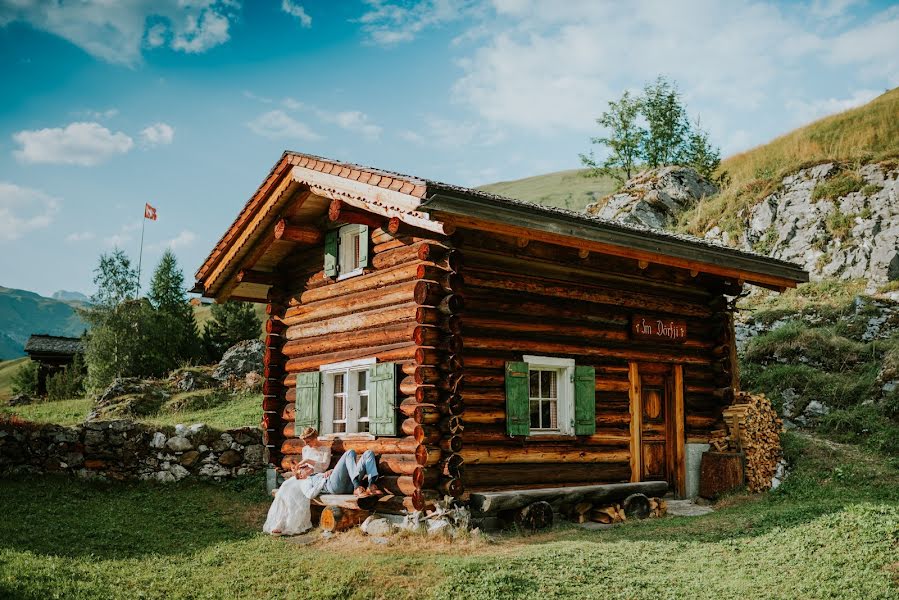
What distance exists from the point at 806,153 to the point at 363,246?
25071mm

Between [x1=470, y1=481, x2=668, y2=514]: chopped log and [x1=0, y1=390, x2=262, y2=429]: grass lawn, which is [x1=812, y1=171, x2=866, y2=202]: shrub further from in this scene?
[x1=0, y1=390, x2=262, y2=429]: grass lawn

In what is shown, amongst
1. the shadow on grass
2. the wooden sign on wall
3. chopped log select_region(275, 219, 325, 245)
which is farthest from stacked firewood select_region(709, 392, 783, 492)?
the shadow on grass

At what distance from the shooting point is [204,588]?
24.8 feet

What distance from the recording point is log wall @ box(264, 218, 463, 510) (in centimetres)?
988

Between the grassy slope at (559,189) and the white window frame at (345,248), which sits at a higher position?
the grassy slope at (559,189)

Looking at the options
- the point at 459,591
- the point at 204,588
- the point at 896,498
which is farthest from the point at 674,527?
the point at 204,588

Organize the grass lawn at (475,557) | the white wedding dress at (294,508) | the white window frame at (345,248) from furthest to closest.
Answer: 1. the white window frame at (345,248)
2. the white wedding dress at (294,508)
3. the grass lawn at (475,557)

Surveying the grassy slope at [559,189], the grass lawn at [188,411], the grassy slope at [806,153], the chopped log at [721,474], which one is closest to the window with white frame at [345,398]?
the chopped log at [721,474]

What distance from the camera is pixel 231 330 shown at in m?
34.8

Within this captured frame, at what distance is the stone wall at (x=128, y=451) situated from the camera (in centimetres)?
1287

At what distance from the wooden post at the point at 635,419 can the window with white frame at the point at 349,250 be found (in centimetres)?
490

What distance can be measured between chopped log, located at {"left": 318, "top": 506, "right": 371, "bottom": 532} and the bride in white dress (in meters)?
0.39

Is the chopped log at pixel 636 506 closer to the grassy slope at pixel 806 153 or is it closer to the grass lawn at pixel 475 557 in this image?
the grass lawn at pixel 475 557

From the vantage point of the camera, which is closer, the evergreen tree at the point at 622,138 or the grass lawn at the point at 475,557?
the grass lawn at the point at 475,557
